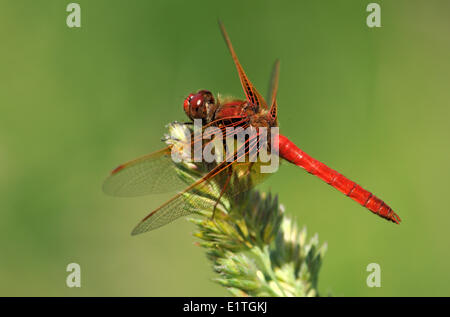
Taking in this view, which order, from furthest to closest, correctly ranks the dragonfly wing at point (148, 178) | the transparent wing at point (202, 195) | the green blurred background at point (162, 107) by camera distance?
the green blurred background at point (162, 107), the dragonfly wing at point (148, 178), the transparent wing at point (202, 195)

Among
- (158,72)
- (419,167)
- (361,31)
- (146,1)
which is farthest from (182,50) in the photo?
(419,167)

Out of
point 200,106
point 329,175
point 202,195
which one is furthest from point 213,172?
point 329,175

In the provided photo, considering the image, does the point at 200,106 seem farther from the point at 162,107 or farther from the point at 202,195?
the point at 162,107

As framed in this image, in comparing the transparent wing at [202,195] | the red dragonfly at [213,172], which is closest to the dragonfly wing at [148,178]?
the red dragonfly at [213,172]

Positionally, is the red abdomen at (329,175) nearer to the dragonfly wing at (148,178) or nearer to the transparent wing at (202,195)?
the transparent wing at (202,195)

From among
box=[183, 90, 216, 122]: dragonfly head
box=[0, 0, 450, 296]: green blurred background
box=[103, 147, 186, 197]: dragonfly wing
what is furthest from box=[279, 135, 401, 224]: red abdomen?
box=[0, 0, 450, 296]: green blurred background

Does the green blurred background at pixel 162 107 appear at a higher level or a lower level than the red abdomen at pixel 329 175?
higher

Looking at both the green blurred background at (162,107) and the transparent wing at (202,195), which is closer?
the transparent wing at (202,195)
